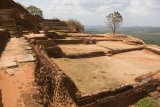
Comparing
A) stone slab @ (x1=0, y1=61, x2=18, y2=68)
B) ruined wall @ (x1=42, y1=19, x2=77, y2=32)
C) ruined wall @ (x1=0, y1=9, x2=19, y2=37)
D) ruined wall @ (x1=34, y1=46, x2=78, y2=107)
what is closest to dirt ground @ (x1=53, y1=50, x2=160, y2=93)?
ruined wall @ (x1=34, y1=46, x2=78, y2=107)

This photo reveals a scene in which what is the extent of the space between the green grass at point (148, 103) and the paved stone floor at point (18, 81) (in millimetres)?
3845

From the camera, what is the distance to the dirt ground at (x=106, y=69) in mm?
10000

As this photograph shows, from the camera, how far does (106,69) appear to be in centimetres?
1269

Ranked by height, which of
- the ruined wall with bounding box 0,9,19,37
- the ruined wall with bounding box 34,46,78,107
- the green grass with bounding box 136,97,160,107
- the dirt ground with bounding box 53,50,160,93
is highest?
the ruined wall with bounding box 0,9,19,37

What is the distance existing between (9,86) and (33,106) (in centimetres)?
122

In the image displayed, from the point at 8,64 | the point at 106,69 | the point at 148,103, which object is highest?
the point at 8,64

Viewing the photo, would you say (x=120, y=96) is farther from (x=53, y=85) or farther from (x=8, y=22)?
(x=8, y=22)

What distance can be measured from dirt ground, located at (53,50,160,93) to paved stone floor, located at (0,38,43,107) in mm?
2817

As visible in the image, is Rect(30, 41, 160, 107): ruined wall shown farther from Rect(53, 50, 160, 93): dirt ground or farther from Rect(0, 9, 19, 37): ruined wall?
Rect(0, 9, 19, 37): ruined wall

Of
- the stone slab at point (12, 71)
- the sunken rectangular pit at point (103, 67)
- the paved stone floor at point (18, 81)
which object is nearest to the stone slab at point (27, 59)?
the paved stone floor at point (18, 81)

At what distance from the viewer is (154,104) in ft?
27.4

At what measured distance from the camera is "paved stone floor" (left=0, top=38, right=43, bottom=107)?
441 centimetres

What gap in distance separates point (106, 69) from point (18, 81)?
775 cm

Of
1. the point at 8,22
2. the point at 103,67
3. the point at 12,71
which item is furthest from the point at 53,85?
the point at 8,22
